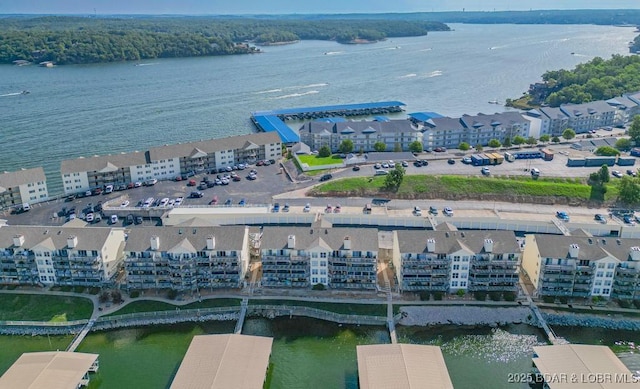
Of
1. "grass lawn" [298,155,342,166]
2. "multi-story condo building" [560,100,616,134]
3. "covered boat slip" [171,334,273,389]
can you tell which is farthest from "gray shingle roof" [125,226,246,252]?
"multi-story condo building" [560,100,616,134]

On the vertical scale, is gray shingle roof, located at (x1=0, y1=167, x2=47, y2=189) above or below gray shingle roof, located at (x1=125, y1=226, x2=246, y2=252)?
above

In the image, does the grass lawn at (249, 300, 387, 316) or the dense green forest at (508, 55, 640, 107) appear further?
the dense green forest at (508, 55, 640, 107)

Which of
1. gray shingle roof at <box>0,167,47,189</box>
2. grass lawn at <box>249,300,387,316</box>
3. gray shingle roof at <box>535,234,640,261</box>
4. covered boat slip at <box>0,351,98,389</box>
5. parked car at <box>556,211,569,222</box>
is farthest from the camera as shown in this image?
gray shingle roof at <box>0,167,47,189</box>

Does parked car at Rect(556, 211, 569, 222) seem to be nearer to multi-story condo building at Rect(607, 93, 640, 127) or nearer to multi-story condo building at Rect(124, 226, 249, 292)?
multi-story condo building at Rect(124, 226, 249, 292)

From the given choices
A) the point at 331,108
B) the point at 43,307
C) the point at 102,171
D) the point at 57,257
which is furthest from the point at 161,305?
the point at 331,108

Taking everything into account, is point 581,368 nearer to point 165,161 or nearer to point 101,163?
point 165,161

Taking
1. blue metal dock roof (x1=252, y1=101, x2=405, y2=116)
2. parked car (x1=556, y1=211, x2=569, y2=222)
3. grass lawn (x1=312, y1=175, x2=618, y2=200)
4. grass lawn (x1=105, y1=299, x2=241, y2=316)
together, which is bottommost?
grass lawn (x1=105, y1=299, x2=241, y2=316)

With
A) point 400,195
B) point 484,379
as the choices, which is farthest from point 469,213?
point 484,379
